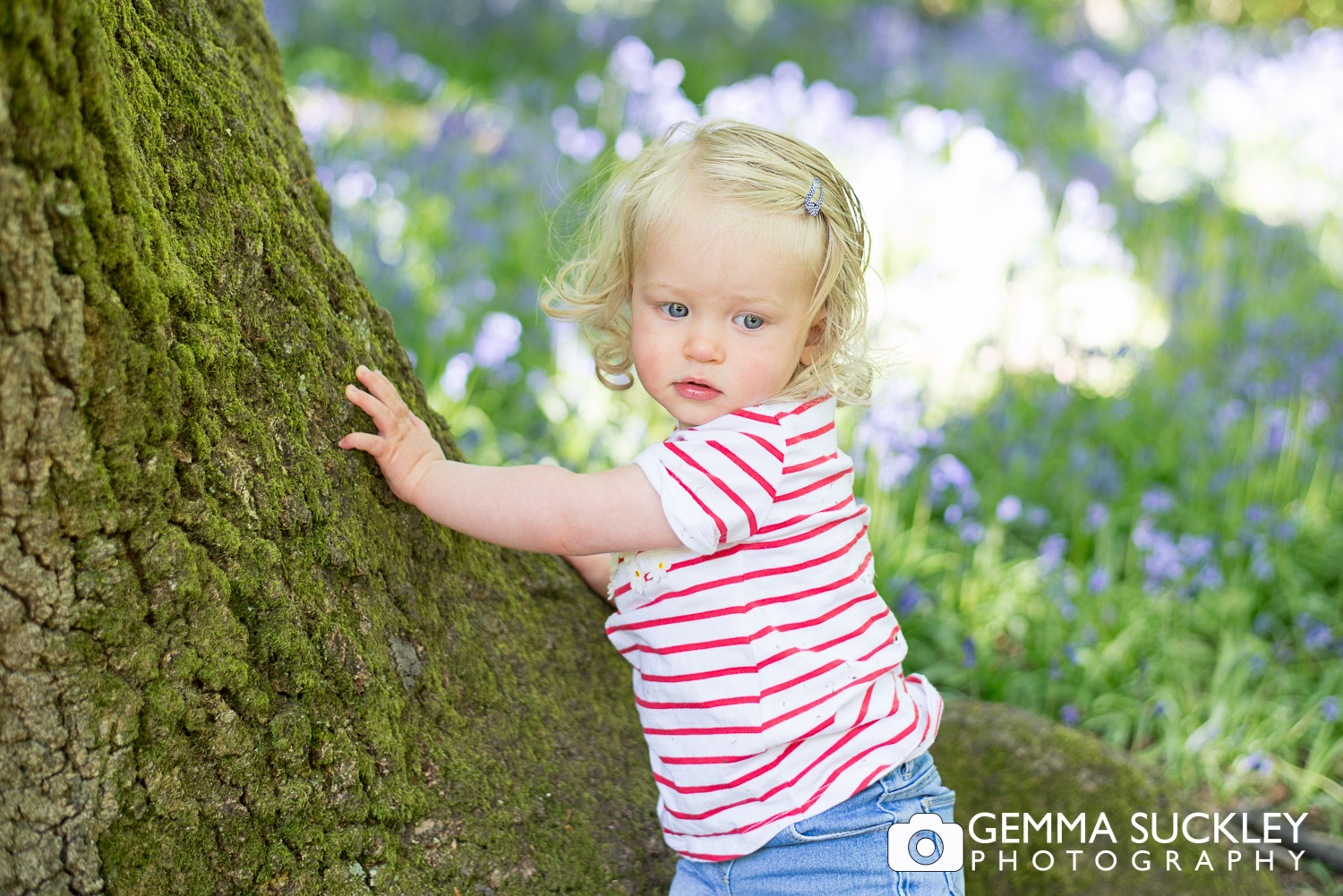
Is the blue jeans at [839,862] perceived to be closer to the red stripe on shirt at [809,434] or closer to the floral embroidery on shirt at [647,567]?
the floral embroidery on shirt at [647,567]

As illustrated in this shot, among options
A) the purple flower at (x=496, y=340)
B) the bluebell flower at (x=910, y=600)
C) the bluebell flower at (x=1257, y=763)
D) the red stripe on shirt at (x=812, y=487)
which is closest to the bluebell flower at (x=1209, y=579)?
the bluebell flower at (x=1257, y=763)

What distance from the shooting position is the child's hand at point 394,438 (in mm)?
1420

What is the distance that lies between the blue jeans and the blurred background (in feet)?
2.46

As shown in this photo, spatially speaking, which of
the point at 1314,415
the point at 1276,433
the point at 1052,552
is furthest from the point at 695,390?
the point at 1314,415

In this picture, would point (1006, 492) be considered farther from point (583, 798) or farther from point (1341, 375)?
point (583, 798)

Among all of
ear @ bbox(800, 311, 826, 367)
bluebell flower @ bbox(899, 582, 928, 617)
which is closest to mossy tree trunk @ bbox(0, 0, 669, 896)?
ear @ bbox(800, 311, 826, 367)

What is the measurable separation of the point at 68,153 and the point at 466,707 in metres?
0.88

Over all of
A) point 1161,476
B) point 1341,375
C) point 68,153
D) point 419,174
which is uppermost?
point 68,153

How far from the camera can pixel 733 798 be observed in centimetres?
150

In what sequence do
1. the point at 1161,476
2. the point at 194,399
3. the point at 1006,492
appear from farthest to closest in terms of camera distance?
the point at 1161,476 < the point at 1006,492 < the point at 194,399

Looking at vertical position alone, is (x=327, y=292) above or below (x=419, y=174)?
above

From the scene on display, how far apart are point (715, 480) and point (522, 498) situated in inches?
10.2

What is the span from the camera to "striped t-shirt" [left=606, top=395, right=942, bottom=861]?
144 cm

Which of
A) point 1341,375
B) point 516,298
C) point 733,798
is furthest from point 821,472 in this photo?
point 1341,375
